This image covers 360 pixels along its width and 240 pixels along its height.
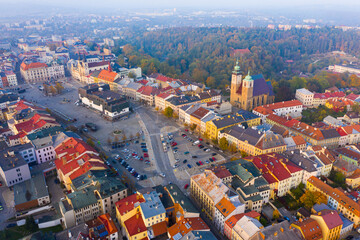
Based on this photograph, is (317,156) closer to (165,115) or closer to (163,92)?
(165,115)

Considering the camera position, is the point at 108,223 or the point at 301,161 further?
the point at 301,161

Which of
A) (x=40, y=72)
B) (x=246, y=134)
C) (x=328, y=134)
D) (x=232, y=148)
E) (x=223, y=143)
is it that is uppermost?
(x=40, y=72)

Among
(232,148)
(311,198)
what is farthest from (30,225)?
(311,198)

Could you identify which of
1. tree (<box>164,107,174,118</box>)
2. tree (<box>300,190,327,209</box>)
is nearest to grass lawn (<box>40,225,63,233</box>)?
tree (<box>300,190,327,209</box>)

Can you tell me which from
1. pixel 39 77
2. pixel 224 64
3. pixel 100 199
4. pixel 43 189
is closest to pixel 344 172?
pixel 100 199

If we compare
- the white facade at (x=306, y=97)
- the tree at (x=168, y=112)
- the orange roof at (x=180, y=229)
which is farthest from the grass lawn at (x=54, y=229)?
the white facade at (x=306, y=97)

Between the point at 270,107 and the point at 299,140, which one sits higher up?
the point at 299,140

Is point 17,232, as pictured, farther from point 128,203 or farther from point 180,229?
point 180,229
